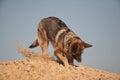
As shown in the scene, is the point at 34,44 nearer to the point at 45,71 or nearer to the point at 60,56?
the point at 60,56

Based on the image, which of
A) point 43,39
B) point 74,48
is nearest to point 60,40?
point 74,48

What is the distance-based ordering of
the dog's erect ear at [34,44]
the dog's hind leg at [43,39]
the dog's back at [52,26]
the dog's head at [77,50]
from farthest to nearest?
the dog's erect ear at [34,44] → the dog's hind leg at [43,39] → the dog's back at [52,26] → the dog's head at [77,50]

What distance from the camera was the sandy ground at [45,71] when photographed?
4375 mm

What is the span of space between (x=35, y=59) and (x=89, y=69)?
3.29 feet

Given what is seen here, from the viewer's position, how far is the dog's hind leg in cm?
563

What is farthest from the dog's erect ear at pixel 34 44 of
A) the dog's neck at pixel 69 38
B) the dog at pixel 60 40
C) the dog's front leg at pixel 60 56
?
the dog's neck at pixel 69 38

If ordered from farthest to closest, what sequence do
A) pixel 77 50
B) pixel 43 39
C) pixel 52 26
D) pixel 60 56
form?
pixel 43 39
pixel 52 26
pixel 60 56
pixel 77 50

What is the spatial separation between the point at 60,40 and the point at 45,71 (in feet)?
→ 2.68

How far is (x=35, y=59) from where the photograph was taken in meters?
5.07

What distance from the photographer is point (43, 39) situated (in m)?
5.75

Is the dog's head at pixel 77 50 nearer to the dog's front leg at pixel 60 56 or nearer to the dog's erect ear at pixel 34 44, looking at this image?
the dog's front leg at pixel 60 56

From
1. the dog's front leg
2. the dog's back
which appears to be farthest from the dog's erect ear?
the dog's front leg

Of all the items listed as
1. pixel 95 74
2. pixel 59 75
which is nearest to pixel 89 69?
pixel 95 74

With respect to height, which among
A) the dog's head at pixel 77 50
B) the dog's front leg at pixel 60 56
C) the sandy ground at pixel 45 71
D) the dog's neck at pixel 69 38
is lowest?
the sandy ground at pixel 45 71
